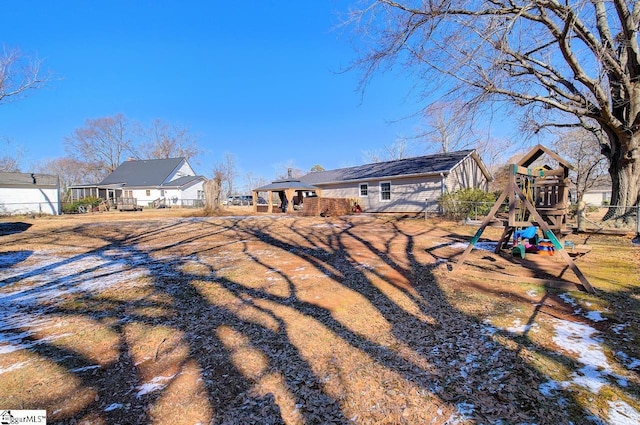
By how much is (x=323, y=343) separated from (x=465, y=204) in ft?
41.3

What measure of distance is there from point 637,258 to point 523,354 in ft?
18.6

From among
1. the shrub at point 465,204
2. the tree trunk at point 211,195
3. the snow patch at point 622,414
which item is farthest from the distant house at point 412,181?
the snow patch at point 622,414

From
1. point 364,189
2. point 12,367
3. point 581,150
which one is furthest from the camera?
point 581,150

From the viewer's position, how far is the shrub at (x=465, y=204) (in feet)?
43.8

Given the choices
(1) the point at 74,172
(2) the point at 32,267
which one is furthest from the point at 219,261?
(1) the point at 74,172

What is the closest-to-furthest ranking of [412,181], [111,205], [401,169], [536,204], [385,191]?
[536,204] → [412,181] → [401,169] → [385,191] → [111,205]

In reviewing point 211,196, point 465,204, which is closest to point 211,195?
point 211,196

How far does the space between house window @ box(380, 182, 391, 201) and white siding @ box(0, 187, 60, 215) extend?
24301mm

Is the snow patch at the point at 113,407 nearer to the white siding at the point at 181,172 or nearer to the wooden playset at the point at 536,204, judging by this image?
the wooden playset at the point at 536,204

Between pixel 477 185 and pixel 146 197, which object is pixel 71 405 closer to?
pixel 477 185

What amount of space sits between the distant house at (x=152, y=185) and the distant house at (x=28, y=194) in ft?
27.3

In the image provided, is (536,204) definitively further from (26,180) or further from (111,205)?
(111,205)

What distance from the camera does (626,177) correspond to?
9.98 m

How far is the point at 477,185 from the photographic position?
1956 cm
